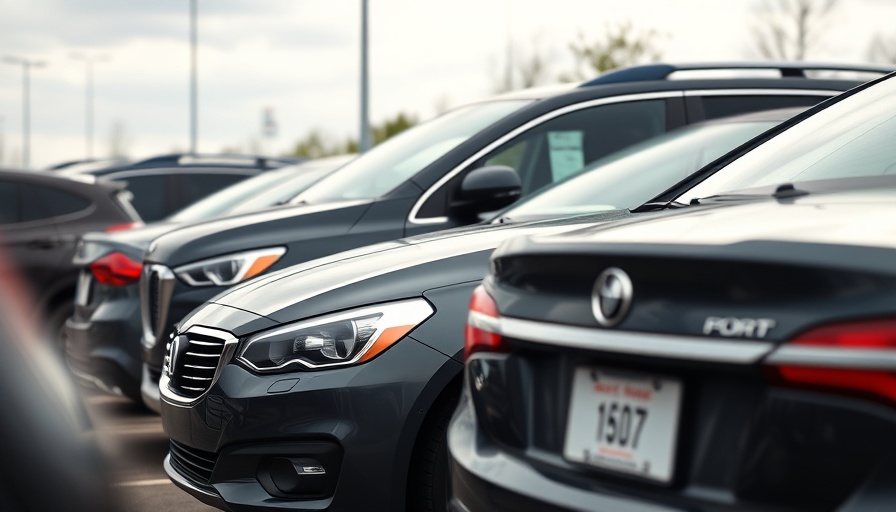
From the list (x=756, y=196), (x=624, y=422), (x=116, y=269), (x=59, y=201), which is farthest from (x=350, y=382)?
(x=59, y=201)

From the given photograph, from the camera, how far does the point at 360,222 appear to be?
17.6ft

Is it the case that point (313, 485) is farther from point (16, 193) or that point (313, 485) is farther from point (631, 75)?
point (16, 193)

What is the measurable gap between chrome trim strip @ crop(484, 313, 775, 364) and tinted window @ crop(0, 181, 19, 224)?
25.8 ft

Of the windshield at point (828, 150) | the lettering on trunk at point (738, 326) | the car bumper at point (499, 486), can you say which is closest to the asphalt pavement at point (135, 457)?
the car bumper at point (499, 486)

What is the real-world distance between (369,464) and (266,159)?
1012 centimetres

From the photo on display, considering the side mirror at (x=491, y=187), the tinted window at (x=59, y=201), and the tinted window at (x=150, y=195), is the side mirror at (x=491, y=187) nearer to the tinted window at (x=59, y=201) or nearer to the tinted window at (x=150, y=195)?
the tinted window at (x=59, y=201)

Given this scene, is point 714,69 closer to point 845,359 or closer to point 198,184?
point 845,359

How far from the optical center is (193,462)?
386cm

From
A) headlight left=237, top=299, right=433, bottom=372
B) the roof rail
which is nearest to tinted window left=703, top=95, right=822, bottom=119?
the roof rail

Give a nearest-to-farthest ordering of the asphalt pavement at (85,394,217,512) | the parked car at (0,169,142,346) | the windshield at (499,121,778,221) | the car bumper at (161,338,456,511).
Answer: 1. the asphalt pavement at (85,394,217,512)
2. the car bumper at (161,338,456,511)
3. the windshield at (499,121,778,221)
4. the parked car at (0,169,142,346)

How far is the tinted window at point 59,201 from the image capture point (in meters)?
9.50

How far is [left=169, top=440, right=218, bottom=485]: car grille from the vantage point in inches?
147

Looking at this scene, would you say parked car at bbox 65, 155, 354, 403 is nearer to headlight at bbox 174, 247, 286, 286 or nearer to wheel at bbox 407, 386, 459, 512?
headlight at bbox 174, 247, 286, 286

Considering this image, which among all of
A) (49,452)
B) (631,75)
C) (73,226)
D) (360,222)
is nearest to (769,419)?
(49,452)
